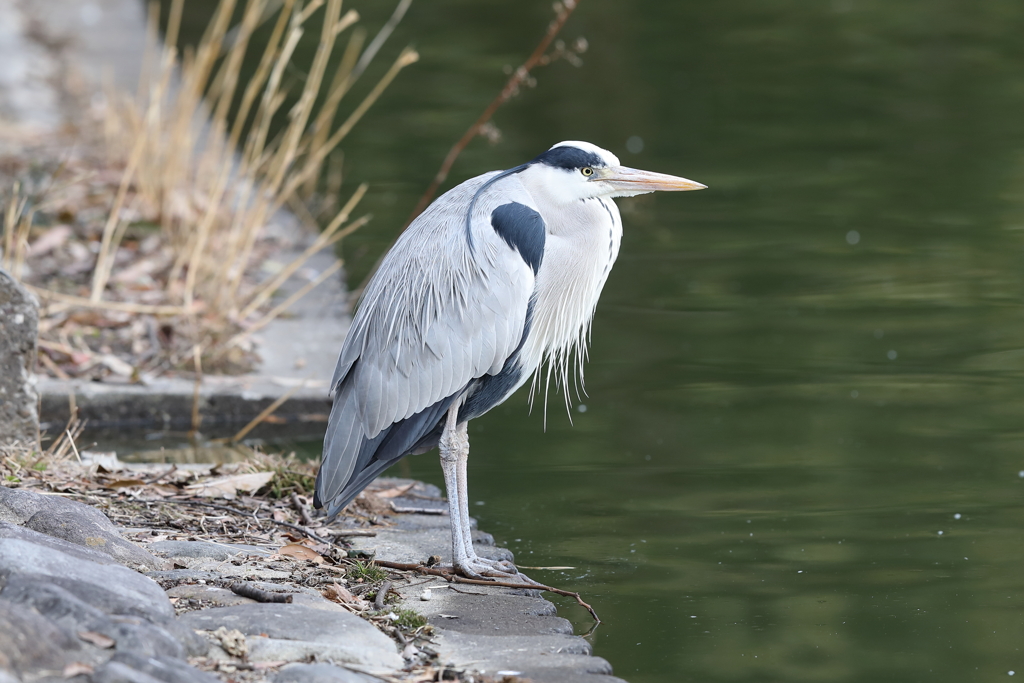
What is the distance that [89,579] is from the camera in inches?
123

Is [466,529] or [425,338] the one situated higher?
[425,338]

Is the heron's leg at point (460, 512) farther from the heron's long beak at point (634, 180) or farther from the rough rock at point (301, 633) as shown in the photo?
the heron's long beak at point (634, 180)

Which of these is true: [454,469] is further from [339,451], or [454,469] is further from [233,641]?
[233,641]

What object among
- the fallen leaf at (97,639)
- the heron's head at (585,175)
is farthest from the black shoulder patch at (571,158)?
the fallen leaf at (97,639)

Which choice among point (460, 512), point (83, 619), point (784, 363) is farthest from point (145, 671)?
point (784, 363)

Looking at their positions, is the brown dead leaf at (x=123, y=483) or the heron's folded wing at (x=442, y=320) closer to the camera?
the heron's folded wing at (x=442, y=320)

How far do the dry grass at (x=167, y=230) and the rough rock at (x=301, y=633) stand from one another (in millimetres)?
2778

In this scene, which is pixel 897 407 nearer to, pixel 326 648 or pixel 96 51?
pixel 326 648

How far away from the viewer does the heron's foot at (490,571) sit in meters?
4.11

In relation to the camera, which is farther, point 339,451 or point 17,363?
point 17,363

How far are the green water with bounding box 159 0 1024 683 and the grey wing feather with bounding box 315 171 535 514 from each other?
2.59 ft

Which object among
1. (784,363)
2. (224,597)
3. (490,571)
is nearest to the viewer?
(224,597)

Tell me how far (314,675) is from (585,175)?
1929 millimetres

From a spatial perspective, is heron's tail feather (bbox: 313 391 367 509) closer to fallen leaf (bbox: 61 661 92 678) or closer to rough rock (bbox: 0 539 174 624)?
rough rock (bbox: 0 539 174 624)
